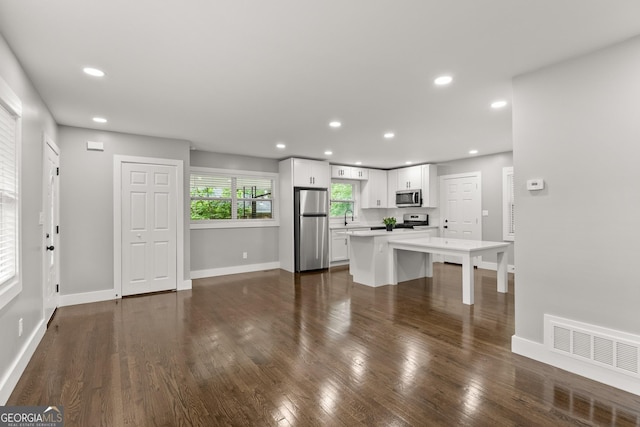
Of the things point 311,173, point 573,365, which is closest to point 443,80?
point 573,365

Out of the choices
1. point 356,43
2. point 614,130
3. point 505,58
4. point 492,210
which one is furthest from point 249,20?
point 492,210

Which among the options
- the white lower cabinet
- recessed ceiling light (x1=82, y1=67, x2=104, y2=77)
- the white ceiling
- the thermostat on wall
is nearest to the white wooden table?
the thermostat on wall

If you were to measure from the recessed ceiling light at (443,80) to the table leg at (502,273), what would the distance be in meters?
3.11

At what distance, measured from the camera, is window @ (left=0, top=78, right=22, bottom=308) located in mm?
2117

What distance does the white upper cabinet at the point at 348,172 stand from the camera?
296 inches

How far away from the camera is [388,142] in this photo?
5391 millimetres

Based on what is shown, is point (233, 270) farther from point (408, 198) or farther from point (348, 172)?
point (408, 198)

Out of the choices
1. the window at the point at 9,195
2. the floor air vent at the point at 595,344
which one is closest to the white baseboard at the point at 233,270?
the window at the point at 9,195

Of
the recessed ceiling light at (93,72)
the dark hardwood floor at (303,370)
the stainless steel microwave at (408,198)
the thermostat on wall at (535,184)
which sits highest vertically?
the recessed ceiling light at (93,72)

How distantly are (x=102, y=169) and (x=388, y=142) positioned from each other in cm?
449

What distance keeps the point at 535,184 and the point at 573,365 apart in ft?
4.75

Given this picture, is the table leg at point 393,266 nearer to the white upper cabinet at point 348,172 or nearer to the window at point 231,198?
the window at point 231,198

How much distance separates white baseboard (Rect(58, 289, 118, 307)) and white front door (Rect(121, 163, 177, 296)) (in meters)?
0.19

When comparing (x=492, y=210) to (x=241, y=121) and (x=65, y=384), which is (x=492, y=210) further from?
(x=65, y=384)
